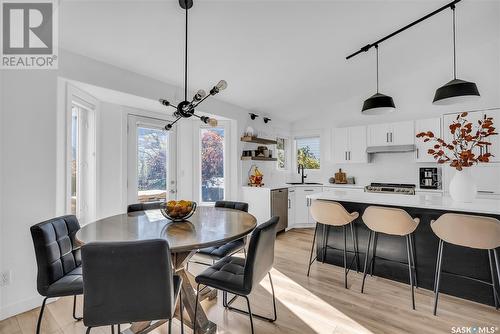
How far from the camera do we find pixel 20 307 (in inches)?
83.5

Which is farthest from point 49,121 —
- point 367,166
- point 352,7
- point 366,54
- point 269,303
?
point 367,166

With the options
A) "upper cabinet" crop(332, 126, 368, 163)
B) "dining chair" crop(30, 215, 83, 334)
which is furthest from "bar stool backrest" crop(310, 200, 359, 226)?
"upper cabinet" crop(332, 126, 368, 163)

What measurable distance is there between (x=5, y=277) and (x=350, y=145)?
5335 millimetres

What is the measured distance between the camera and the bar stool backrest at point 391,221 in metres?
→ 2.28

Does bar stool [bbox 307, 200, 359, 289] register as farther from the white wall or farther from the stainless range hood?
the white wall

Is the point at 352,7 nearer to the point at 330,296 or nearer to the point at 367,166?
the point at 330,296

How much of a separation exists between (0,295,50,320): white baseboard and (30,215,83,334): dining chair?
2.22ft

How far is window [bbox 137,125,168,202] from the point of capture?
11.8ft

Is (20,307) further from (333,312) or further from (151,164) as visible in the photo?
(333,312)

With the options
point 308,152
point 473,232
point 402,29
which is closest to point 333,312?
A: point 473,232

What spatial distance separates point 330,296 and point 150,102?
3155 millimetres

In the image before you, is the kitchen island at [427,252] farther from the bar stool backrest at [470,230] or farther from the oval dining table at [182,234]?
the oval dining table at [182,234]

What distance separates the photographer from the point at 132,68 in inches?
111
